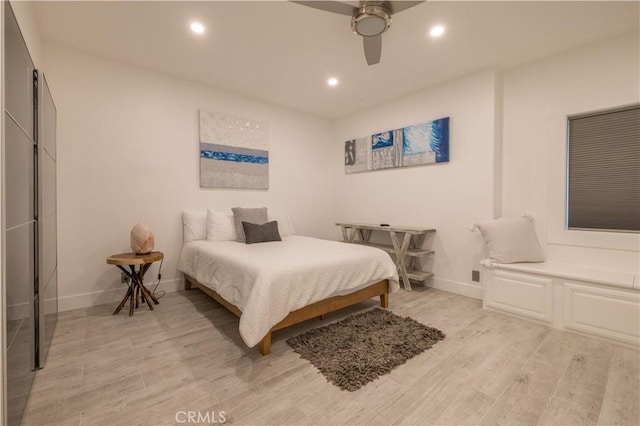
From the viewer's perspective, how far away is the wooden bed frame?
2053 mm

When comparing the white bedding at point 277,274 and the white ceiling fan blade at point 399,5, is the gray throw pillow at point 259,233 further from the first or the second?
the white ceiling fan blade at point 399,5

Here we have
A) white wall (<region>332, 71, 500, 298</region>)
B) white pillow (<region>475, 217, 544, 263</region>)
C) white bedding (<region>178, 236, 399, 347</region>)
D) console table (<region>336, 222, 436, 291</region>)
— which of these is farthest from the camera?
console table (<region>336, 222, 436, 291</region>)

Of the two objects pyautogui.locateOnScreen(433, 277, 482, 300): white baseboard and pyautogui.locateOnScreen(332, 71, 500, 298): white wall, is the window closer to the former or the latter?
pyautogui.locateOnScreen(332, 71, 500, 298): white wall

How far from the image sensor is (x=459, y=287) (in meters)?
3.40

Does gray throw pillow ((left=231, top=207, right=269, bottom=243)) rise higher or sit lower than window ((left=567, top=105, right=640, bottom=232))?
A: lower

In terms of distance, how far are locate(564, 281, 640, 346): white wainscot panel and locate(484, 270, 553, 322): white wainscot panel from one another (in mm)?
136

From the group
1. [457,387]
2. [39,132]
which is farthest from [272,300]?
[39,132]

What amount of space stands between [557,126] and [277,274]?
10.3 ft

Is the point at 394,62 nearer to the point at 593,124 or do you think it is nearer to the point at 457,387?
the point at 593,124

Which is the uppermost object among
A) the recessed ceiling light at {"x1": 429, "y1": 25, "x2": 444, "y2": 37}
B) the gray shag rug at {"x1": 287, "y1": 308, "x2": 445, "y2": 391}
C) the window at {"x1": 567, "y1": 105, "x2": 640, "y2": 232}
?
the recessed ceiling light at {"x1": 429, "y1": 25, "x2": 444, "y2": 37}

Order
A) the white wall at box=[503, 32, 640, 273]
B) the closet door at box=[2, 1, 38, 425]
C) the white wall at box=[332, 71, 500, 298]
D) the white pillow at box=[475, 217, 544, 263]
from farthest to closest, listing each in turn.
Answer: the white wall at box=[332, 71, 500, 298] → the white pillow at box=[475, 217, 544, 263] → the white wall at box=[503, 32, 640, 273] → the closet door at box=[2, 1, 38, 425]

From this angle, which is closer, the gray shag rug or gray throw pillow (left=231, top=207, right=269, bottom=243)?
the gray shag rug

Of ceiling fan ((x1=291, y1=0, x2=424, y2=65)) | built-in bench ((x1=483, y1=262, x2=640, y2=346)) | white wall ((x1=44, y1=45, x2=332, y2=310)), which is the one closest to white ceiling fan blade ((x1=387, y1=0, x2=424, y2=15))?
ceiling fan ((x1=291, y1=0, x2=424, y2=65))

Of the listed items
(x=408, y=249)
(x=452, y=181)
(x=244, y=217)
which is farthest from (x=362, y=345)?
(x=452, y=181)
